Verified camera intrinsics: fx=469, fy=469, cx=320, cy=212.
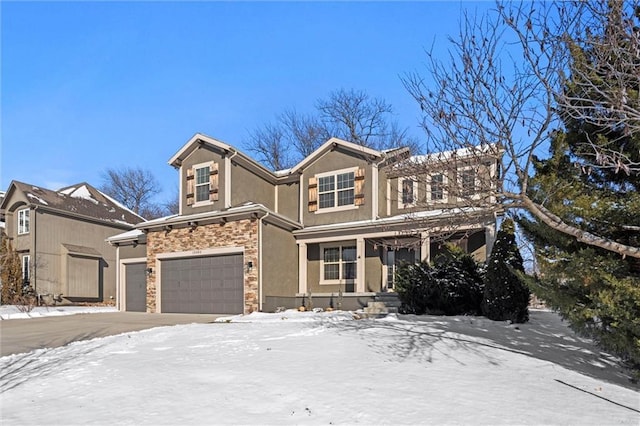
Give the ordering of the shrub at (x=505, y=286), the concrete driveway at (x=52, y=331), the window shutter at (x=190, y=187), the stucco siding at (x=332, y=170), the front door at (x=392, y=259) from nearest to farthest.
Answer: the concrete driveway at (x=52, y=331) < the shrub at (x=505, y=286) < the front door at (x=392, y=259) < the stucco siding at (x=332, y=170) < the window shutter at (x=190, y=187)

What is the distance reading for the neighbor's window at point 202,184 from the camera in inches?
703

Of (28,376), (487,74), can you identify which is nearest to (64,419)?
(28,376)

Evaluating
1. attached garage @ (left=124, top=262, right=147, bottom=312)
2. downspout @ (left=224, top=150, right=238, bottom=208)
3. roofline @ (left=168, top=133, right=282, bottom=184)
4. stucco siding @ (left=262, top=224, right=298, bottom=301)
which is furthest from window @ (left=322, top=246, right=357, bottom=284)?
attached garage @ (left=124, top=262, right=147, bottom=312)

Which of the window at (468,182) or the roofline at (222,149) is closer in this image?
the window at (468,182)

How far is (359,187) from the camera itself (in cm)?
1678

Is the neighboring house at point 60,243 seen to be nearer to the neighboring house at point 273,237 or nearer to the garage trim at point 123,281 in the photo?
the garage trim at point 123,281

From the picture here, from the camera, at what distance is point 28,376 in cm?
656

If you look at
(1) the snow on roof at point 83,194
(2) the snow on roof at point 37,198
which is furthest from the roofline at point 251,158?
(1) the snow on roof at point 83,194

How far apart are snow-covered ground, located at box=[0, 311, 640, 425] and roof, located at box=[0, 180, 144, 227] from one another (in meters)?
16.8

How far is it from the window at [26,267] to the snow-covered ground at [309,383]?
15832 millimetres

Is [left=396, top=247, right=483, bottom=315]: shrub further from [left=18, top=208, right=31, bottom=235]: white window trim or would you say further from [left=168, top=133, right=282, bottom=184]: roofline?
[left=18, top=208, right=31, bottom=235]: white window trim

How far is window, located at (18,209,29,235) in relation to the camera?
22.8 m

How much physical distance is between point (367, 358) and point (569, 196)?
3967mm

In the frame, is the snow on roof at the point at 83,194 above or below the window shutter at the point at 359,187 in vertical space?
above
